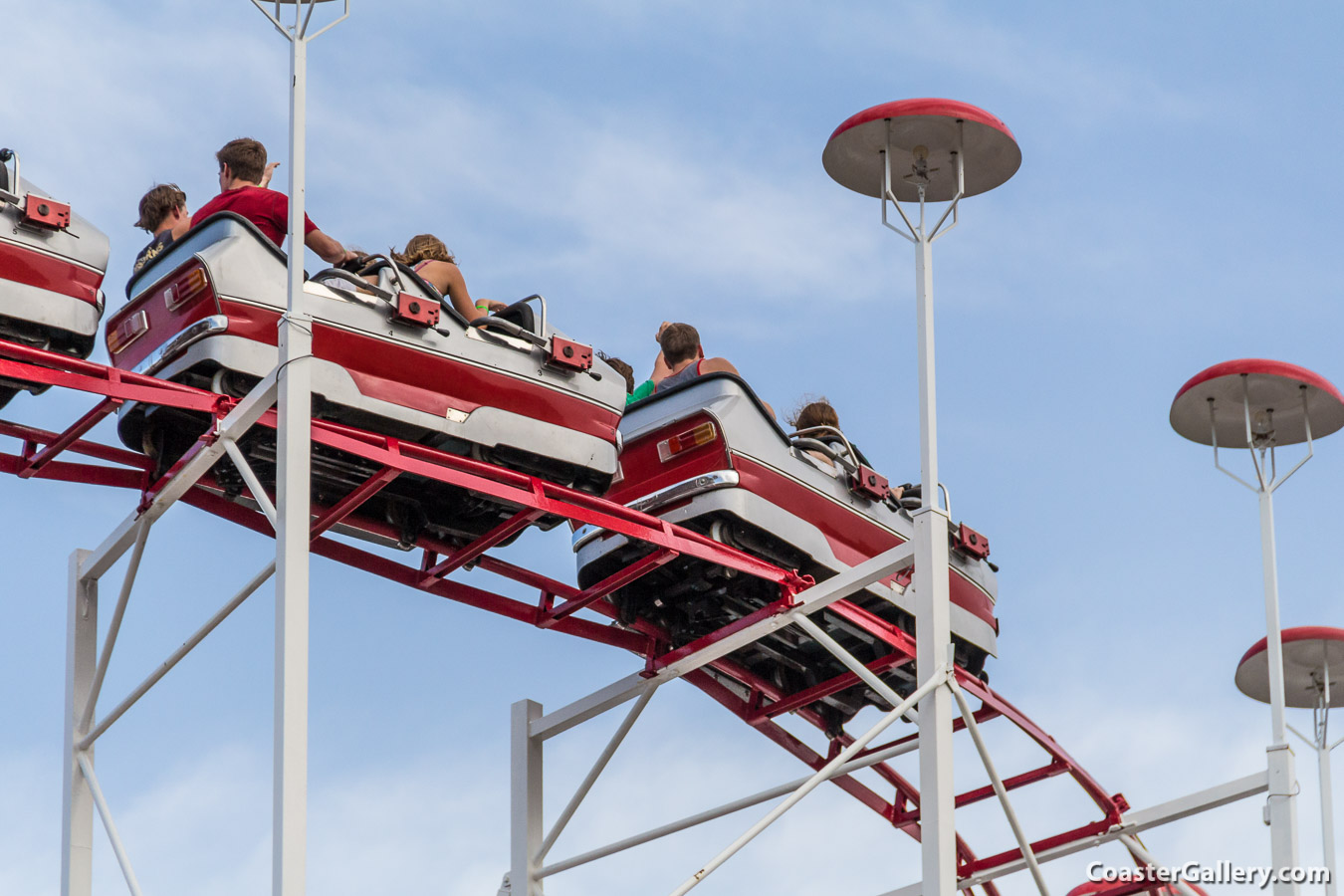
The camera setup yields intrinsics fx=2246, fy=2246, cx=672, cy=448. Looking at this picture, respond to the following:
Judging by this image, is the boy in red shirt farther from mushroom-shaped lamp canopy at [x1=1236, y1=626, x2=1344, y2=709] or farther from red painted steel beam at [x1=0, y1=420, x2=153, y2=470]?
mushroom-shaped lamp canopy at [x1=1236, y1=626, x2=1344, y2=709]

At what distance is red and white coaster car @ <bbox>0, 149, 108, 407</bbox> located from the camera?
1226cm

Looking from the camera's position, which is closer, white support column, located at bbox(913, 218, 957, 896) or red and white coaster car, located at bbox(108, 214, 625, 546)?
red and white coaster car, located at bbox(108, 214, 625, 546)

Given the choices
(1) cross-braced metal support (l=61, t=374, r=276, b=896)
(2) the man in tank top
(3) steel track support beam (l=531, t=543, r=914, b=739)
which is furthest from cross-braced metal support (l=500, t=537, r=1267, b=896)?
(1) cross-braced metal support (l=61, t=374, r=276, b=896)

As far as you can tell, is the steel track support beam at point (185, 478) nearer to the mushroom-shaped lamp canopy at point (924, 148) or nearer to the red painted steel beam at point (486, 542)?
the red painted steel beam at point (486, 542)

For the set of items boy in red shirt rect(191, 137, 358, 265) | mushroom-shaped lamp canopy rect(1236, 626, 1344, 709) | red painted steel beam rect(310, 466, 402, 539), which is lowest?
red painted steel beam rect(310, 466, 402, 539)

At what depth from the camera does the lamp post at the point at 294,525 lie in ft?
35.6

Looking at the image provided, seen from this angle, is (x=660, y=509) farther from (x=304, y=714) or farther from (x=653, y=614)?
(x=304, y=714)

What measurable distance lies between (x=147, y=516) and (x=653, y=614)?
3.94 metres

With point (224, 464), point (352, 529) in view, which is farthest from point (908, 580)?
point (224, 464)

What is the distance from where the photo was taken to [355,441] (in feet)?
41.1

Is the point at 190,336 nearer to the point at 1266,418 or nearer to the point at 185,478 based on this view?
the point at 185,478

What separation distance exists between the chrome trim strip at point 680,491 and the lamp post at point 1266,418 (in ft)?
13.0

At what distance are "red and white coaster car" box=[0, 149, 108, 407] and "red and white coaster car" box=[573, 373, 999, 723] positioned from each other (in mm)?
3690

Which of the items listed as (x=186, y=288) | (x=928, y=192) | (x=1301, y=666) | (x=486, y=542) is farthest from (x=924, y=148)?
(x=1301, y=666)
